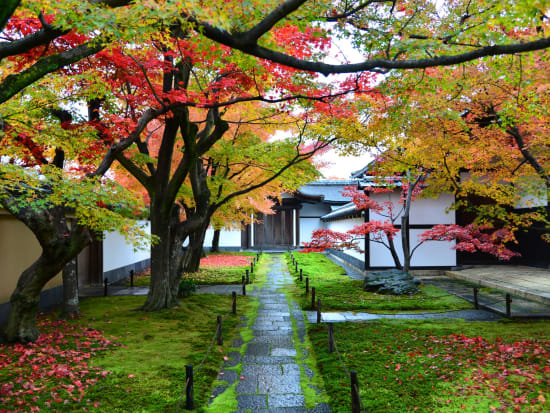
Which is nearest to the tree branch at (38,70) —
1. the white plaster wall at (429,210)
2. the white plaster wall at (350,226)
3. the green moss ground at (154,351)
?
the green moss ground at (154,351)

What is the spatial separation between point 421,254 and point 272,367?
12.2 meters

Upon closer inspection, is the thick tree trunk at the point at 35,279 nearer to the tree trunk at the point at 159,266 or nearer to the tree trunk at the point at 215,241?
the tree trunk at the point at 159,266

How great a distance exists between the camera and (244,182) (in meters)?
19.0

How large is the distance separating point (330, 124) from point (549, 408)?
8381 millimetres

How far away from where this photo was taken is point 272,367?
22.5 ft

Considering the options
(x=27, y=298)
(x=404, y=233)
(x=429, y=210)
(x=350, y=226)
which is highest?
(x=429, y=210)

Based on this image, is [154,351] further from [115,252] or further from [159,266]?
[115,252]

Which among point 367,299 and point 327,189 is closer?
point 367,299

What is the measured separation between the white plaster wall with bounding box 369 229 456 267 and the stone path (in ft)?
21.5

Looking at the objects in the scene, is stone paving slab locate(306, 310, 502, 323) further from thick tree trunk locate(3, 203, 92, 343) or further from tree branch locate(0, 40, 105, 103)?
tree branch locate(0, 40, 105, 103)

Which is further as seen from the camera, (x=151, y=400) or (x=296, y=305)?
(x=296, y=305)

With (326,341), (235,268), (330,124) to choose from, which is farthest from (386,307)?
(235,268)

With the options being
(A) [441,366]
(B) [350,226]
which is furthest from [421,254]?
(A) [441,366]

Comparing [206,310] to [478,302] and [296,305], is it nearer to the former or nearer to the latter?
[296,305]
